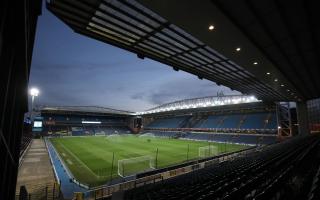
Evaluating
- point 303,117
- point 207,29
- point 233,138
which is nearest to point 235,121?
point 233,138

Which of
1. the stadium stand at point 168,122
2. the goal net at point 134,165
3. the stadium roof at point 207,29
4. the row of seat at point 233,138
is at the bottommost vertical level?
the goal net at point 134,165

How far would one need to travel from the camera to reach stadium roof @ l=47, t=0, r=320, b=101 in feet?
21.7

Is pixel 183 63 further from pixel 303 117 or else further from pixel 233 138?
pixel 233 138

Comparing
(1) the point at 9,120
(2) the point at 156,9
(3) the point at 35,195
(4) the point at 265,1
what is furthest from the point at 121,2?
(3) the point at 35,195

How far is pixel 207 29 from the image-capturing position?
7.71 metres

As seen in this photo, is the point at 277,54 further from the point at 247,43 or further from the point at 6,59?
the point at 6,59

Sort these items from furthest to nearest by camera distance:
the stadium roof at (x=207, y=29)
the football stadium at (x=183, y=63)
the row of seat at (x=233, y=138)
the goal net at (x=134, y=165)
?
the row of seat at (x=233, y=138) → the goal net at (x=134, y=165) → the stadium roof at (x=207, y=29) → the football stadium at (x=183, y=63)

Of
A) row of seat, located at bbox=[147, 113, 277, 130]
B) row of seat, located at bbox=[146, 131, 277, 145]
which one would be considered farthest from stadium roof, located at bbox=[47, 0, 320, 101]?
row of seat, located at bbox=[147, 113, 277, 130]

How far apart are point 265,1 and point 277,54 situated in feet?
19.6

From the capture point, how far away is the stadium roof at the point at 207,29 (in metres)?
6.62

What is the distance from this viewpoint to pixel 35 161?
22766 mm

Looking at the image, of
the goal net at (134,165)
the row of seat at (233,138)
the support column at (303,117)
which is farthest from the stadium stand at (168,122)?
the goal net at (134,165)

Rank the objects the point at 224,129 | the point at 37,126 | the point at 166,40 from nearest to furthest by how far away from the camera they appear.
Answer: the point at 166,40
the point at 37,126
the point at 224,129

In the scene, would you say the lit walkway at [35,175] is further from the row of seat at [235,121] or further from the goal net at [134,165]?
the row of seat at [235,121]
